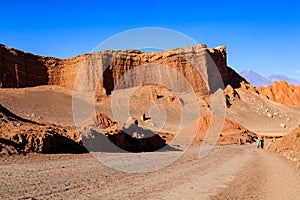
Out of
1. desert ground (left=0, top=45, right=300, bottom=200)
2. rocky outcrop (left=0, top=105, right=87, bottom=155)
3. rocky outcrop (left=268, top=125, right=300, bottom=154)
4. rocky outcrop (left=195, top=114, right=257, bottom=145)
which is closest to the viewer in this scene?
desert ground (left=0, top=45, right=300, bottom=200)

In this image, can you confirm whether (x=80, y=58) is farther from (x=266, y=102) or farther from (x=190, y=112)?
(x=266, y=102)

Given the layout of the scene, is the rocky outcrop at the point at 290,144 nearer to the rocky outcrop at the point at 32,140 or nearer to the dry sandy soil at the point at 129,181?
the dry sandy soil at the point at 129,181

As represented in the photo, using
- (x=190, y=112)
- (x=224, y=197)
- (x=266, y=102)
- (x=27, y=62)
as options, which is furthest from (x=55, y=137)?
(x=266, y=102)

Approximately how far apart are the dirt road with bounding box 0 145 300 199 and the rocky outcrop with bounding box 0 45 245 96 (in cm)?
6548

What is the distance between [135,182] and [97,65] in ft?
246

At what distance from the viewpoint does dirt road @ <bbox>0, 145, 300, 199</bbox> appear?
884cm

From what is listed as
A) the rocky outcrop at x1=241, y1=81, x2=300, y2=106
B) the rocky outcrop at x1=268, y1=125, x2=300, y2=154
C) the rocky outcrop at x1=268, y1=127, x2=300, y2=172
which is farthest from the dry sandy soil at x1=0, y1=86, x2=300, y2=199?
the rocky outcrop at x1=241, y1=81, x2=300, y2=106

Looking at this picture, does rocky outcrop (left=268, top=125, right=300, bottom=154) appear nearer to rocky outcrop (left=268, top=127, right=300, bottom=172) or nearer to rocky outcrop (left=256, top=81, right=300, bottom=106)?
rocky outcrop (left=268, top=127, right=300, bottom=172)

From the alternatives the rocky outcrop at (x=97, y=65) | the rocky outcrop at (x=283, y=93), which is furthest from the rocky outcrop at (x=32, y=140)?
the rocky outcrop at (x=283, y=93)

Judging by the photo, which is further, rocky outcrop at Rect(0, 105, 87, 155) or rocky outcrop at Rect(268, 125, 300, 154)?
rocky outcrop at Rect(268, 125, 300, 154)

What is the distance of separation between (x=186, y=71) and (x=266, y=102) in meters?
22.0

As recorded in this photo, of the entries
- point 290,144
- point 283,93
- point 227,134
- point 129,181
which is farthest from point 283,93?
point 129,181

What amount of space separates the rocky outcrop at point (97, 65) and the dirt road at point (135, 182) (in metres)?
65.5

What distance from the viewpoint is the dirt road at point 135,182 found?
29.0 feet
